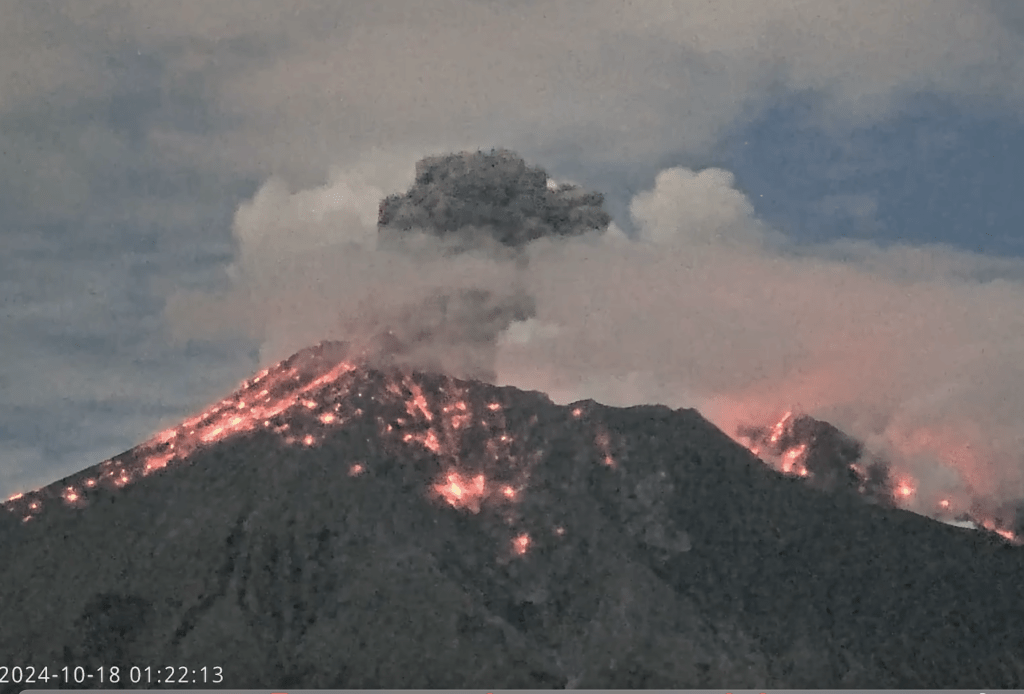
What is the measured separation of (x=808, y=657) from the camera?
199875mm

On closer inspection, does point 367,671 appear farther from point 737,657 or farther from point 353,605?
point 737,657

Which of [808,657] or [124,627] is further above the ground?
[124,627]

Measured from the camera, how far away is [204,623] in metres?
194

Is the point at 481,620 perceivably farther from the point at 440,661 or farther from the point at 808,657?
the point at 808,657

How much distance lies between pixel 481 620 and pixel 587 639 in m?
20.0

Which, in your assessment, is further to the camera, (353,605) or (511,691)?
(353,605)

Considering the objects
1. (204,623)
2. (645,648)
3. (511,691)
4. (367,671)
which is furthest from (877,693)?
(204,623)

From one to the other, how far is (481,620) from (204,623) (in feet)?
166

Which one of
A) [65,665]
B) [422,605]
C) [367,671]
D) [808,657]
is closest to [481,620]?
[422,605]

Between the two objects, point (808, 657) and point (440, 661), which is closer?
point (440, 661)

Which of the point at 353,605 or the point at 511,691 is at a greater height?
the point at 353,605

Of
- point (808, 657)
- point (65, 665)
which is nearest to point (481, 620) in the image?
point (808, 657)

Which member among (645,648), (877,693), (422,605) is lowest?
(877,693)

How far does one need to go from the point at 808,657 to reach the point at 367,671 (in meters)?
81.9
